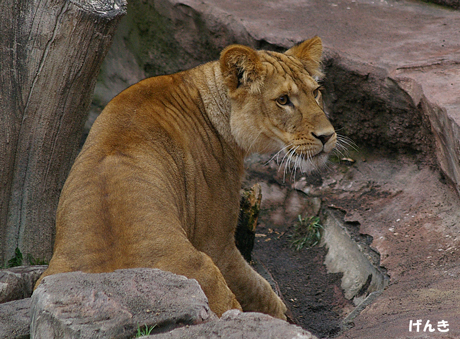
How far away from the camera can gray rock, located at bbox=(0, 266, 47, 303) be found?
3.59 m

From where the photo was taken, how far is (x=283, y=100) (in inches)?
158

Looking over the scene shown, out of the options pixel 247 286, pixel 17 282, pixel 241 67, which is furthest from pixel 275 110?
pixel 17 282

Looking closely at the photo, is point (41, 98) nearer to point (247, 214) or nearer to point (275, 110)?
point (275, 110)

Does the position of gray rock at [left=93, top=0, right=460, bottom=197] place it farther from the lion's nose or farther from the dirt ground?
the lion's nose

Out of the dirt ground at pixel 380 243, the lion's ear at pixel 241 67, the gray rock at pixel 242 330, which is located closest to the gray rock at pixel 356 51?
the dirt ground at pixel 380 243

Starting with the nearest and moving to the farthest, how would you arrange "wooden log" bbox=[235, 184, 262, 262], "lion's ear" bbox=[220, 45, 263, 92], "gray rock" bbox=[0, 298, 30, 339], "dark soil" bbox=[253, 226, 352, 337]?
"gray rock" bbox=[0, 298, 30, 339], "lion's ear" bbox=[220, 45, 263, 92], "dark soil" bbox=[253, 226, 352, 337], "wooden log" bbox=[235, 184, 262, 262]

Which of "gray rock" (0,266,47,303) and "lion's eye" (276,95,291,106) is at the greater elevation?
"lion's eye" (276,95,291,106)

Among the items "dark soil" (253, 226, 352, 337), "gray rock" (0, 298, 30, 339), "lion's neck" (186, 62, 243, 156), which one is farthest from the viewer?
"dark soil" (253, 226, 352, 337)

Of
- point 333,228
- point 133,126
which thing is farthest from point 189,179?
point 333,228

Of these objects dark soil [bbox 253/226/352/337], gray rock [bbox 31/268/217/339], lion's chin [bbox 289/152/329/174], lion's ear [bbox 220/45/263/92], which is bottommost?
dark soil [bbox 253/226/352/337]

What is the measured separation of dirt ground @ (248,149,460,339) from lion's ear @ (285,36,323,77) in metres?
1.13

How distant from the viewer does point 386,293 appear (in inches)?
156

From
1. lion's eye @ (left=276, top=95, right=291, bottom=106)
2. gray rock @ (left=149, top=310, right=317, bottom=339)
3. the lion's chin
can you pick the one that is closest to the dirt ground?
gray rock @ (left=149, top=310, right=317, bottom=339)

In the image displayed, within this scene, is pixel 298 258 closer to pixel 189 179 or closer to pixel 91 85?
pixel 189 179
